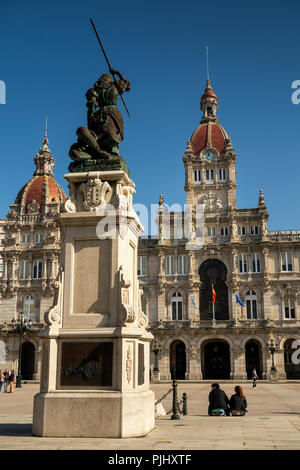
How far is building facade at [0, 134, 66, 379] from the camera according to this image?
59.9 meters

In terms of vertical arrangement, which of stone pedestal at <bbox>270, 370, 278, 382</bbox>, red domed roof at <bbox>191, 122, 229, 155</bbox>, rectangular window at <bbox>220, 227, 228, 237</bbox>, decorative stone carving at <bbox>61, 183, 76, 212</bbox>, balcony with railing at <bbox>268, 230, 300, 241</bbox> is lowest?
stone pedestal at <bbox>270, 370, 278, 382</bbox>

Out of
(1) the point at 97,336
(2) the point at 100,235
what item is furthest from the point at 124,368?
(2) the point at 100,235

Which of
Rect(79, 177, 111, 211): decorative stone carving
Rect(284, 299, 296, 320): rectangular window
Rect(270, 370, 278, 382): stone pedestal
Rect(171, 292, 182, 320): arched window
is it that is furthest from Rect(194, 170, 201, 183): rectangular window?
Rect(79, 177, 111, 211): decorative stone carving

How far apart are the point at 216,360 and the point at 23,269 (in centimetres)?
2681

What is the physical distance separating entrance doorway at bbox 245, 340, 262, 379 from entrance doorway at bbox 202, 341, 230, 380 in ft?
7.49

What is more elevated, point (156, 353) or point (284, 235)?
point (284, 235)

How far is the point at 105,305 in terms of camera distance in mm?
10430

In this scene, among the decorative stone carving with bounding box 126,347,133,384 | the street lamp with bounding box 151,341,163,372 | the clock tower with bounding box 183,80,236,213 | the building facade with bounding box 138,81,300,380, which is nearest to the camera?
the decorative stone carving with bounding box 126,347,133,384

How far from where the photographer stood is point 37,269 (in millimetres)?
62625

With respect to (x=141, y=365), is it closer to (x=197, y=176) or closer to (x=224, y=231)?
(x=224, y=231)

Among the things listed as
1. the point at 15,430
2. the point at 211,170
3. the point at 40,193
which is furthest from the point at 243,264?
the point at 15,430

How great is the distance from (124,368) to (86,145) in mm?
5425

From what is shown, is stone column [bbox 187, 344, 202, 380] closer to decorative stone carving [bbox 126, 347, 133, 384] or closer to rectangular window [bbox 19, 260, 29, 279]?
rectangular window [bbox 19, 260, 29, 279]

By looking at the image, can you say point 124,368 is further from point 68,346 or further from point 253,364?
point 253,364
